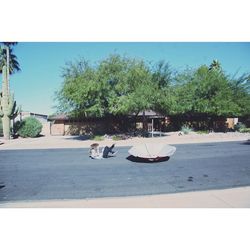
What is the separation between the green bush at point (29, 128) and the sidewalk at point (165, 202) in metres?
17.1

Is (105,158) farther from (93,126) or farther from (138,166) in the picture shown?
(93,126)

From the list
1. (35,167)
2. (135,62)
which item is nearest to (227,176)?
(35,167)

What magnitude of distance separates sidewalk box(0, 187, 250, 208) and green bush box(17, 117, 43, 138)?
56.1 feet

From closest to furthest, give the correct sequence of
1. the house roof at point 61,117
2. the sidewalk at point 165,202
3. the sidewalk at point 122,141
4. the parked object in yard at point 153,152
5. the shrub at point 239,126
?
the sidewalk at point 165,202 < the parked object in yard at point 153,152 < the sidewalk at point 122,141 < the shrub at point 239,126 < the house roof at point 61,117

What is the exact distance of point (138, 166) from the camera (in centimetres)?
1098

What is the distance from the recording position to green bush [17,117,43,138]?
23.3 m

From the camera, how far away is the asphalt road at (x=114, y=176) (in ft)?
26.1

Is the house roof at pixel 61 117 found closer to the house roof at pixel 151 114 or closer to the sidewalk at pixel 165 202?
the house roof at pixel 151 114

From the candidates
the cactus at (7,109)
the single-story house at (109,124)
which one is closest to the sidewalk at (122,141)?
the cactus at (7,109)

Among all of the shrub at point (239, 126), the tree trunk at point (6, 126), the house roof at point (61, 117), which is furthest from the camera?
the house roof at point (61, 117)

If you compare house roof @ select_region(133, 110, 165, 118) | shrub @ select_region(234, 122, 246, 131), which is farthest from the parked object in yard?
shrub @ select_region(234, 122, 246, 131)

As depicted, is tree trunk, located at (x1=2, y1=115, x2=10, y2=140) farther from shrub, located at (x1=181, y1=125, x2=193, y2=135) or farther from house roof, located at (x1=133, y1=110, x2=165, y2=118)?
shrub, located at (x1=181, y1=125, x2=193, y2=135)

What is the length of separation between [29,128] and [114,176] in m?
15.7
